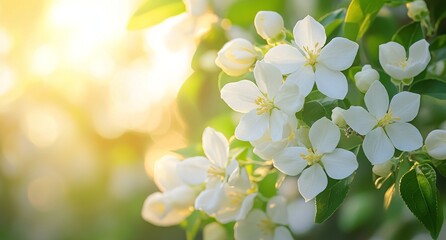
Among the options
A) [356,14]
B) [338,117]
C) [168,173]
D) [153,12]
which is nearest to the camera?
[338,117]

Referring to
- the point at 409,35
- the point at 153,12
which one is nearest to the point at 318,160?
the point at 409,35

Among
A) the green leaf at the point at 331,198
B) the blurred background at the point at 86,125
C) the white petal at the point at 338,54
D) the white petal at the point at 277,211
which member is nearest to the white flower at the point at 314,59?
the white petal at the point at 338,54

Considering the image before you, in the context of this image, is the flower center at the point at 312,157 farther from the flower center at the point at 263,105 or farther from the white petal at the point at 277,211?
the white petal at the point at 277,211

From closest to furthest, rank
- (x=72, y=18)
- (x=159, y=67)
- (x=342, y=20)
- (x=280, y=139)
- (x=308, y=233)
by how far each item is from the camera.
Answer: (x=280, y=139) < (x=342, y=20) < (x=159, y=67) < (x=72, y=18) < (x=308, y=233)

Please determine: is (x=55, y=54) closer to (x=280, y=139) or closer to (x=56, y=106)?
(x=56, y=106)

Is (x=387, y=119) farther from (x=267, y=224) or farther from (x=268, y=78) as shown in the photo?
(x=267, y=224)

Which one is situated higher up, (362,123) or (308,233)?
(362,123)

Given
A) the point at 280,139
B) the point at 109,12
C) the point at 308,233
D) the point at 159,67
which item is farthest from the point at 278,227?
the point at 308,233

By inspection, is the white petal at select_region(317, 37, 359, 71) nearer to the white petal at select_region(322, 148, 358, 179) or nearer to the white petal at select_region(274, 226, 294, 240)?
the white petal at select_region(322, 148, 358, 179)
